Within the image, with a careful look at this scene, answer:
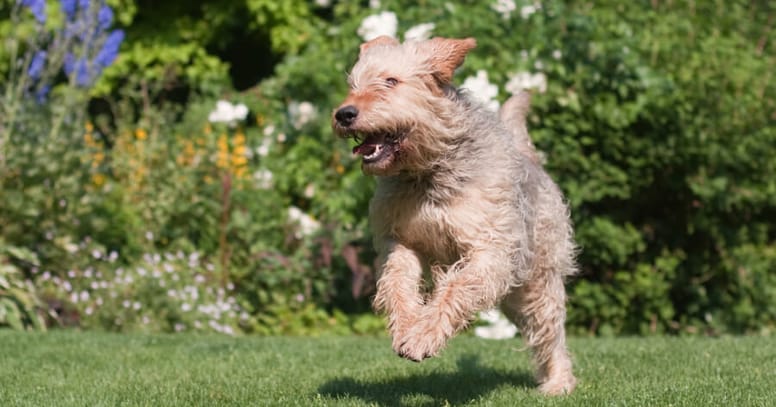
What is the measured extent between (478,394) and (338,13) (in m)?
5.51

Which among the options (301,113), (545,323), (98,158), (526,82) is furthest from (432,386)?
(98,158)

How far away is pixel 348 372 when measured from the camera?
5.51 metres

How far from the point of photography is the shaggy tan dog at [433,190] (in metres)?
3.88

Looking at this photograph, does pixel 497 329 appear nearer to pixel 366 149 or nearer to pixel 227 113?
pixel 227 113

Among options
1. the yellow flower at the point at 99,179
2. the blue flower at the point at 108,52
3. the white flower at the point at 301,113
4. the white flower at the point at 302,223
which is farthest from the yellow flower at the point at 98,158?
the white flower at the point at 302,223

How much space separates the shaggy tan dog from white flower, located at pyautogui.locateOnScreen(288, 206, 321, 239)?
3945 millimetres

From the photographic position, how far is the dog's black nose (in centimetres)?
383

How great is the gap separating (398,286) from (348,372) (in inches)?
61.4

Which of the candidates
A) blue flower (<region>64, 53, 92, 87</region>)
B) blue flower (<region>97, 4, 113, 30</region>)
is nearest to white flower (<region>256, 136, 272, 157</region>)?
blue flower (<region>64, 53, 92, 87</region>)

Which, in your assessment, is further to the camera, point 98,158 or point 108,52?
point 98,158

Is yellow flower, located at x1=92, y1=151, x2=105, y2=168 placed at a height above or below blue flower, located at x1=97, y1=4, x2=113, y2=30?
below

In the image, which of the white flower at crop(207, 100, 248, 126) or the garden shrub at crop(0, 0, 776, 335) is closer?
the garden shrub at crop(0, 0, 776, 335)

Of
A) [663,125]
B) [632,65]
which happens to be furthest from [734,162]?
[632,65]

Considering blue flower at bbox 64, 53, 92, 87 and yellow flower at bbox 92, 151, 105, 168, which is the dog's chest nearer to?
blue flower at bbox 64, 53, 92, 87
